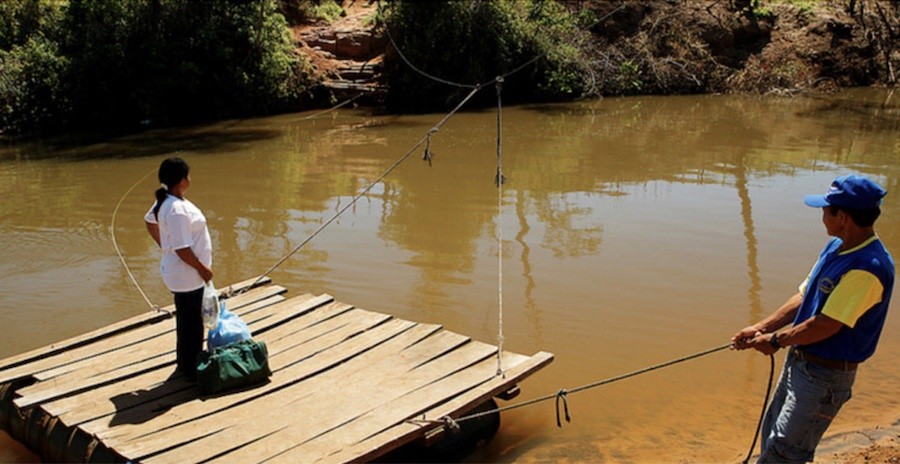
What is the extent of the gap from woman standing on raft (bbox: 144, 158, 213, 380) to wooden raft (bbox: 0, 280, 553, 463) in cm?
39

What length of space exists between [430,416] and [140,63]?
15022mm

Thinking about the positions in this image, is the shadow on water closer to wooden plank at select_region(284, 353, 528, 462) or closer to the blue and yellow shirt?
wooden plank at select_region(284, 353, 528, 462)

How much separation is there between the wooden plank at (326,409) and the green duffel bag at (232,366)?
1.10ft

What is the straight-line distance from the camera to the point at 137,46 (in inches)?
677

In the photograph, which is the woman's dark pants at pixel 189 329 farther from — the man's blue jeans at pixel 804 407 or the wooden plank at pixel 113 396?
the man's blue jeans at pixel 804 407

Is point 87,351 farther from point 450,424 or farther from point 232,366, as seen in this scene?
point 450,424

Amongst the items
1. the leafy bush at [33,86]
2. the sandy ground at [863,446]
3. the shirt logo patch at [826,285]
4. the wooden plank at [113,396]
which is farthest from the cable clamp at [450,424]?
the leafy bush at [33,86]

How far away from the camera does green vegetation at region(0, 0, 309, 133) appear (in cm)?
1631

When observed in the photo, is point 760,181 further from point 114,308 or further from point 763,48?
point 763,48

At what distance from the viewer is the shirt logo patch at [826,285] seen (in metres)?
3.28

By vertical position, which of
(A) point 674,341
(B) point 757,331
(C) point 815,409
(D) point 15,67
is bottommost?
(A) point 674,341

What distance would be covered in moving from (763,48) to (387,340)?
1842cm

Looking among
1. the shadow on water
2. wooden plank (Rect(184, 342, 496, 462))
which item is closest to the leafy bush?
wooden plank (Rect(184, 342, 496, 462))

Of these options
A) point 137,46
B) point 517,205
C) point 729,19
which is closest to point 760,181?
point 517,205
